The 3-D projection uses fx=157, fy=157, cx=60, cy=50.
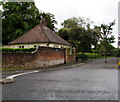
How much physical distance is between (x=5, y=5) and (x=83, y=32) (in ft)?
68.8

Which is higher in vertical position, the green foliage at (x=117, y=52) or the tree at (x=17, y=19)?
the tree at (x=17, y=19)

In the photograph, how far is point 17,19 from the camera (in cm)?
3672

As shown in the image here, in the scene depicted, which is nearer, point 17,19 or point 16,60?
point 16,60

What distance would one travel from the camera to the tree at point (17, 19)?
37125mm

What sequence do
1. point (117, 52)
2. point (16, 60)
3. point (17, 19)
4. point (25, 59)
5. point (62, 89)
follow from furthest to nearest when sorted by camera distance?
point (117, 52)
point (17, 19)
point (25, 59)
point (16, 60)
point (62, 89)

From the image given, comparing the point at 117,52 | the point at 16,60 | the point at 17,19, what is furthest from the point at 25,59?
the point at 117,52

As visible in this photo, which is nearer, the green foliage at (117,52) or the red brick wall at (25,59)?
the red brick wall at (25,59)

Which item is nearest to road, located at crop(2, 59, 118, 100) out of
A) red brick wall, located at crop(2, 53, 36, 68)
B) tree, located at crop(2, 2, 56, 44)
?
red brick wall, located at crop(2, 53, 36, 68)

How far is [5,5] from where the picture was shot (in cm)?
3875

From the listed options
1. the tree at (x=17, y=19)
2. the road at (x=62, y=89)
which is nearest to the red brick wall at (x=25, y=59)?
the road at (x=62, y=89)

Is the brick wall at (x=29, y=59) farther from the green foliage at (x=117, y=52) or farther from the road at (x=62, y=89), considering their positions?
the green foliage at (x=117, y=52)

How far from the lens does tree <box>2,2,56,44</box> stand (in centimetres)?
3712

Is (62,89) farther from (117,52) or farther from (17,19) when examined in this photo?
(117,52)

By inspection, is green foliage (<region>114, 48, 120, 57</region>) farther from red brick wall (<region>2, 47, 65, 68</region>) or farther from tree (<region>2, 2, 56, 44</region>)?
red brick wall (<region>2, 47, 65, 68</region>)
